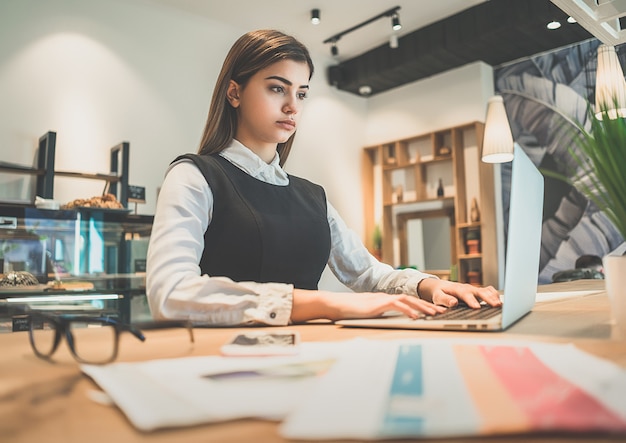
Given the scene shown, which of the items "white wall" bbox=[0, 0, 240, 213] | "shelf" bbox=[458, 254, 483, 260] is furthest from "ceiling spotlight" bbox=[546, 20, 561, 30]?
"white wall" bbox=[0, 0, 240, 213]

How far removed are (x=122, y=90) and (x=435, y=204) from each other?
3.31m

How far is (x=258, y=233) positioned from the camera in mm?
1340

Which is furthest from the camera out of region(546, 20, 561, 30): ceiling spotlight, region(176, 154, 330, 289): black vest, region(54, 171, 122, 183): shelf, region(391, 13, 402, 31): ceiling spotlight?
region(391, 13, 402, 31): ceiling spotlight

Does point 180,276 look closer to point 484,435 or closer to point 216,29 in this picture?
point 484,435

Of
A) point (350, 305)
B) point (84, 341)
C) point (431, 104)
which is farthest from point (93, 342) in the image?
point (431, 104)

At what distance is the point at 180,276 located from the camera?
0.96 m

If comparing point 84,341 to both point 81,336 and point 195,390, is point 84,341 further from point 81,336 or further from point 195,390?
point 195,390

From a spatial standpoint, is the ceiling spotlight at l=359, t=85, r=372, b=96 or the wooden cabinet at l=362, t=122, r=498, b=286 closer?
the wooden cabinet at l=362, t=122, r=498, b=286

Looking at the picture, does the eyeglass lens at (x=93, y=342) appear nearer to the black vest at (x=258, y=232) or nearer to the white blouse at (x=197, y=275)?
the white blouse at (x=197, y=275)

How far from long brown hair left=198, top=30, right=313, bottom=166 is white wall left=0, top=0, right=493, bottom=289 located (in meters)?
2.73

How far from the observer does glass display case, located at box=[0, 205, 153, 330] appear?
2.81 metres

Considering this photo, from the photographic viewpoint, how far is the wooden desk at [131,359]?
0.31 m

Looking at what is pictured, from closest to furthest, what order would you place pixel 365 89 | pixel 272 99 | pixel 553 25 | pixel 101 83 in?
pixel 272 99
pixel 101 83
pixel 553 25
pixel 365 89

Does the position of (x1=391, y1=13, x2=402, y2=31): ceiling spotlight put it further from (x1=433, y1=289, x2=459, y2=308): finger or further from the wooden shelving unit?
(x1=433, y1=289, x2=459, y2=308): finger
